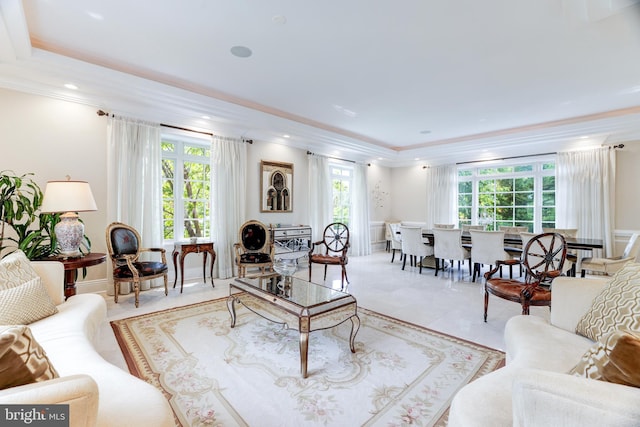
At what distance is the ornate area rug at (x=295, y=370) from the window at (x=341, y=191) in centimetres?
452

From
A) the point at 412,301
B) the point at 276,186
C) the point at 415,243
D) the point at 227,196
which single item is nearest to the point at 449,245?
the point at 415,243

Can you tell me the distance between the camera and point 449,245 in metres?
4.93

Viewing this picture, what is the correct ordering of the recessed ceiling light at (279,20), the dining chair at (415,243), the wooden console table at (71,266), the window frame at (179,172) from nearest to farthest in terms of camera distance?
1. the recessed ceiling light at (279,20)
2. the wooden console table at (71,266)
3. the window frame at (179,172)
4. the dining chair at (415,243)

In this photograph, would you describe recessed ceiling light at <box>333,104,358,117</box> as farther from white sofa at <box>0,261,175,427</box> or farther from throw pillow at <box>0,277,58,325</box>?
throw pillow at <box>0,277,58,325</box>

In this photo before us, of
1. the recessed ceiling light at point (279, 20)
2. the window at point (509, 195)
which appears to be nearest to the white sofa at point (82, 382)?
the recessed ceiling light at point (279, 20)

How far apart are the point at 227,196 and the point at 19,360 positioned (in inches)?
164

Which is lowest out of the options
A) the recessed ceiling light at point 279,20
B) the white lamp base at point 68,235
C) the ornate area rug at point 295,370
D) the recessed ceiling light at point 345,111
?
the ornate area rug at point 295,370

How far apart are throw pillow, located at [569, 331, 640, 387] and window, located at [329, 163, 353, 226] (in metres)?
6.35

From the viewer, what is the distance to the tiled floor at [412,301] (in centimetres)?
282

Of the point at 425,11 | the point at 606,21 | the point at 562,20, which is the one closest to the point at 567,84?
the point at 606,21

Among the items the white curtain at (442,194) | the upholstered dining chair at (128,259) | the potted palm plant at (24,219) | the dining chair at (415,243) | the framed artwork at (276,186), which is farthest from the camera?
the white curtain at (442,194)

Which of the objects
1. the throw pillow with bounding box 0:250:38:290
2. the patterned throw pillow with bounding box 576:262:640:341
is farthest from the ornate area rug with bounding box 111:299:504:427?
the throw pillow with bounding box 0:250:38:290

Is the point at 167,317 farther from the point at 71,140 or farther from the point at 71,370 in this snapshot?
the point at 71,140

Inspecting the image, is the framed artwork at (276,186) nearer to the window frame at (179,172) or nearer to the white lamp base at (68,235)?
the window frame at (179,172)
